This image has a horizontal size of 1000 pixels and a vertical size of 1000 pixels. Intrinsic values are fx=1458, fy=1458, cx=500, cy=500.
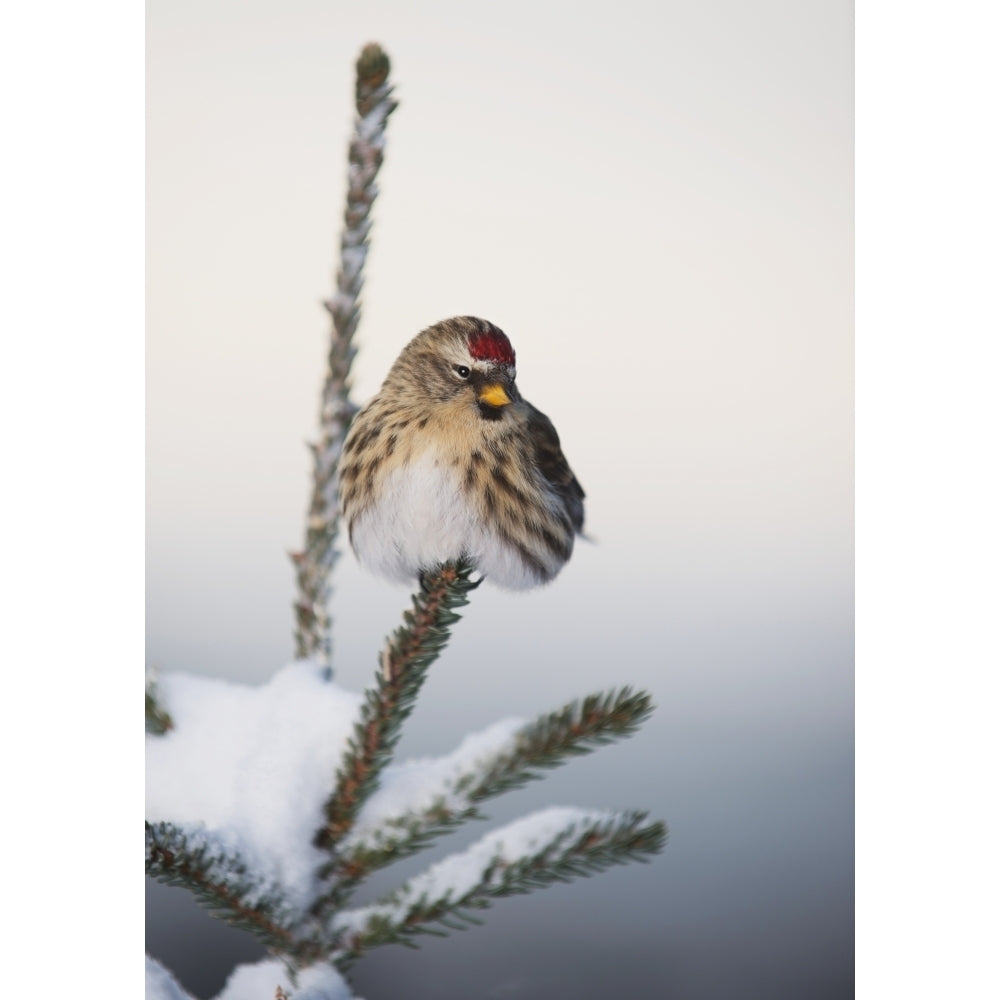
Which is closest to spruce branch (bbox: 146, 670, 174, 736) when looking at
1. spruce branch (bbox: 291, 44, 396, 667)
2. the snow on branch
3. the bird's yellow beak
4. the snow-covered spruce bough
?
the snow-covered spruce bough

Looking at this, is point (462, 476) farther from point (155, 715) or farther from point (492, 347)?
point (155, 715)

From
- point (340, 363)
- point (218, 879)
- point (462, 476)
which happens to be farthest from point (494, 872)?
point (340, 363)

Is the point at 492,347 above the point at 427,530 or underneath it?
above

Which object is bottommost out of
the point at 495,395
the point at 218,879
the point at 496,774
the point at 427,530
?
the point at 218,879

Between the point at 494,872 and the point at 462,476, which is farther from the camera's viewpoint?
the point at 462,476

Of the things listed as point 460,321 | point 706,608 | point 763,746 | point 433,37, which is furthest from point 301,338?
point 763,746

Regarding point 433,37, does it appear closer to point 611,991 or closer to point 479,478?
point 479,478
